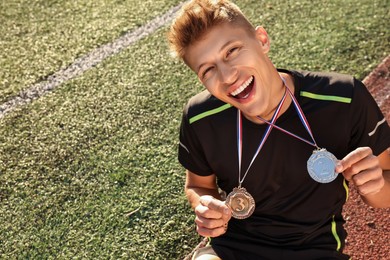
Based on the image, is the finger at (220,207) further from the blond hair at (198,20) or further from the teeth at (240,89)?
the blond hair at (198,20)

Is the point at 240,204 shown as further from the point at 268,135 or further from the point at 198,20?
the point at 198,20

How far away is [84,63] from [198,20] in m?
2.93

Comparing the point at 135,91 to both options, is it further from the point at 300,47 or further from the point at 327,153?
the point at 327,153

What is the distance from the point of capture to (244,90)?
105 inches

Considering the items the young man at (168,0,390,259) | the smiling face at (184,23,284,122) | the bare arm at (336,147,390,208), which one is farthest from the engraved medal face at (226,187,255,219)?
the bare arm at (336,147,390,208)

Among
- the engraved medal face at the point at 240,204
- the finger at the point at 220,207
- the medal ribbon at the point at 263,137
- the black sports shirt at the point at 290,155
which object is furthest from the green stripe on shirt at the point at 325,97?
the finger at the point at 220,207

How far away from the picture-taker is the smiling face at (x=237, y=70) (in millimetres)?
2609

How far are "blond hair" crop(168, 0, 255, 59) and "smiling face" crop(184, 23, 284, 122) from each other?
0.03 meters

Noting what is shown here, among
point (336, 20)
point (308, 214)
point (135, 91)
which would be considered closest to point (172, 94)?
point (135, 91)

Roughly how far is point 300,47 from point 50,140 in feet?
8.18

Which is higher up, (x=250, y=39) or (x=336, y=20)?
(x=250, y=39)

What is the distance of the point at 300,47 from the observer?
5.15 m

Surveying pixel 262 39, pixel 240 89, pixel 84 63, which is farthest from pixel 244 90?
pixel 84 63

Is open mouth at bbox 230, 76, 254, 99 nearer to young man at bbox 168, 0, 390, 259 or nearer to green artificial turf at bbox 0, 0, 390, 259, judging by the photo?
young man at bbox 168, 0, 390, 259
